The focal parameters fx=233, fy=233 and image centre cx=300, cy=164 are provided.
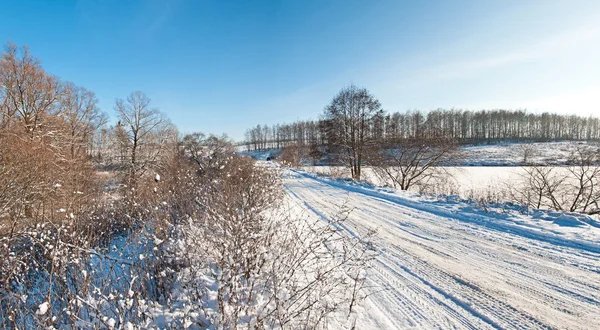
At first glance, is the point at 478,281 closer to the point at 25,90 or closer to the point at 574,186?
the point at 574,186

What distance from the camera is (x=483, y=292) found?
121 inches

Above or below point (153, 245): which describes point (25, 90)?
above

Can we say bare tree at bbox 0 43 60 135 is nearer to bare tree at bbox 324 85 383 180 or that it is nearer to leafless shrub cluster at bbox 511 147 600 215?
bare tree at bbox 324 85 383 180

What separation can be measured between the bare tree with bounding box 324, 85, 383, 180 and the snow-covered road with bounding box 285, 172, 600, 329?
13.6 m

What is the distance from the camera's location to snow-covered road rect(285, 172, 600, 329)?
8.52ft

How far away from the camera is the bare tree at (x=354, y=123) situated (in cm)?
1895

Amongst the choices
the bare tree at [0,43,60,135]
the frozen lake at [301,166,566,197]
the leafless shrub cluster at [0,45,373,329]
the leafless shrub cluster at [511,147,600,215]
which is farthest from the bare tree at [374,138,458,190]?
the bare tree at [0,43,60,135]

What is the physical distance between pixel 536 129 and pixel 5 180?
116041mm

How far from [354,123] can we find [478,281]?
16860 mm

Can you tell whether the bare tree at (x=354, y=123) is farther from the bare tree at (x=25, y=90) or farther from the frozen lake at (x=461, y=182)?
the bare tree at (x=25, y=90)

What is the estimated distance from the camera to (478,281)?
10.9 ft

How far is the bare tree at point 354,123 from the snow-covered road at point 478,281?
44.7 ft

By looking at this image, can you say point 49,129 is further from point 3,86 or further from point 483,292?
point 483,292

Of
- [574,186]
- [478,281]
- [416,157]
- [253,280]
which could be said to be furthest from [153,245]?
[416,157]
